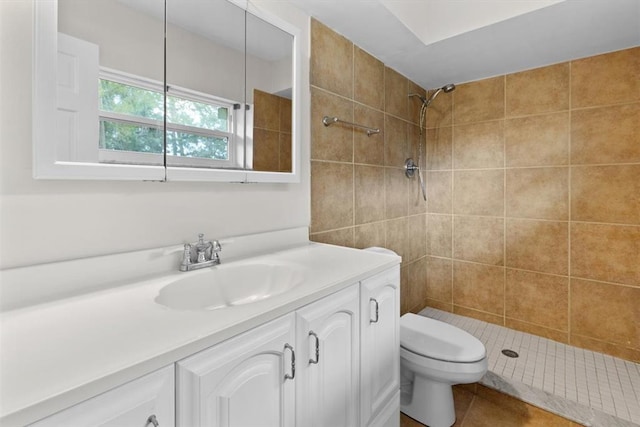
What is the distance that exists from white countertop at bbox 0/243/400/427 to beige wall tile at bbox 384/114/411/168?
59.4 inches

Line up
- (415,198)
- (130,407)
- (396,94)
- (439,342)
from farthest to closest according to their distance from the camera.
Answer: (415,198)
(396,94)
(439,342)
(130,407)

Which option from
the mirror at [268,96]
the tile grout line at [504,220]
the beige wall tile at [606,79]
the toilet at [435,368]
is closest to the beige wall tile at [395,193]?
the tile grout line at [504,220]

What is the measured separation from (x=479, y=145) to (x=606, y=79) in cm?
82

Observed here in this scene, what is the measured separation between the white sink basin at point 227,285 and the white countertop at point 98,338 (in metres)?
0.06

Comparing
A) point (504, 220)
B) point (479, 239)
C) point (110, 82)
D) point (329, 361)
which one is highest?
point (110, 82)

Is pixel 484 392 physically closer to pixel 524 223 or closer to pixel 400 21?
pixel 524 223

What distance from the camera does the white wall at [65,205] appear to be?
0.80 metres

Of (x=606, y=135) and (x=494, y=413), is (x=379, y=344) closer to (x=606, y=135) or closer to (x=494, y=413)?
(x=494, y=413)

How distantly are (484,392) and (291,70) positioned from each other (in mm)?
2063

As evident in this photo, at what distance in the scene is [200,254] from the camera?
1.14m

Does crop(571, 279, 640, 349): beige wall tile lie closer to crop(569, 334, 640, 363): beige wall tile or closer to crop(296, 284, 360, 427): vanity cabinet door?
crop(569, 334, 640, 363): beige wall tile

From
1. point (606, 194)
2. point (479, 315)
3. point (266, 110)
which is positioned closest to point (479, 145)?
point (606, 194)

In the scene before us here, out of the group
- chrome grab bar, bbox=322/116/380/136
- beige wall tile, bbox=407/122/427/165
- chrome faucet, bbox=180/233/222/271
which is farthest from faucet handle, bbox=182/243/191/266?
beige wall tile, bbox=407/122/427/165

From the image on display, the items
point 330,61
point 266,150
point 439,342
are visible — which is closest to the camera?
point 266,150
